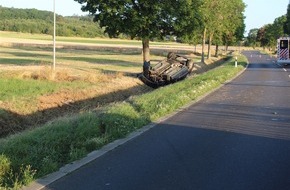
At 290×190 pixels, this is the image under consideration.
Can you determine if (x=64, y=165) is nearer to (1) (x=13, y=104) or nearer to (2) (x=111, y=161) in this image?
(2) (x=111, y=161)

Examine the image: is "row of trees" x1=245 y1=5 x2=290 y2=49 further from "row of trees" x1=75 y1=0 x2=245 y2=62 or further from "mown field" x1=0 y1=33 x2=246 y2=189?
"mown field" x1=0 y1=33 x2=246 y2=189

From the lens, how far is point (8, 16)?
17888cm

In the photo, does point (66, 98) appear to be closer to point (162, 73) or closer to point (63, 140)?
point (162, 73)

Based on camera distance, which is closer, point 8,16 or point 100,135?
point 100,135

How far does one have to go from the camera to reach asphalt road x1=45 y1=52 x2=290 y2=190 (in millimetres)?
6176

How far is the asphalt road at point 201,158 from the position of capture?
243 inches

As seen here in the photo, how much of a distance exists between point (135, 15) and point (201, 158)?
66.4ft

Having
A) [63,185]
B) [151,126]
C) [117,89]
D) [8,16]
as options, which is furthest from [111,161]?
[8,16]

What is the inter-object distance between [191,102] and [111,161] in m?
8.47

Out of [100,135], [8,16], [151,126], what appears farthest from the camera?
[8,16]

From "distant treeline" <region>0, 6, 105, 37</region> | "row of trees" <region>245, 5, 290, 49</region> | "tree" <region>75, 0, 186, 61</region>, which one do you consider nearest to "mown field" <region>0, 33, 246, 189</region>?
"tree" <region>75, 0, 186, 61</region>

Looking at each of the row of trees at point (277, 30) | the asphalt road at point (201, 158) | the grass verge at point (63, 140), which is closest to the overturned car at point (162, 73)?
the grass verge at point (63, 140)

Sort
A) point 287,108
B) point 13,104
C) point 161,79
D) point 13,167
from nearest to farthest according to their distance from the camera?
point 13,167 < point 287,108 < point 13,104 < point 161,79

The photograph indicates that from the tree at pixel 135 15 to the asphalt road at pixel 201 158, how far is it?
A: 603 inches
